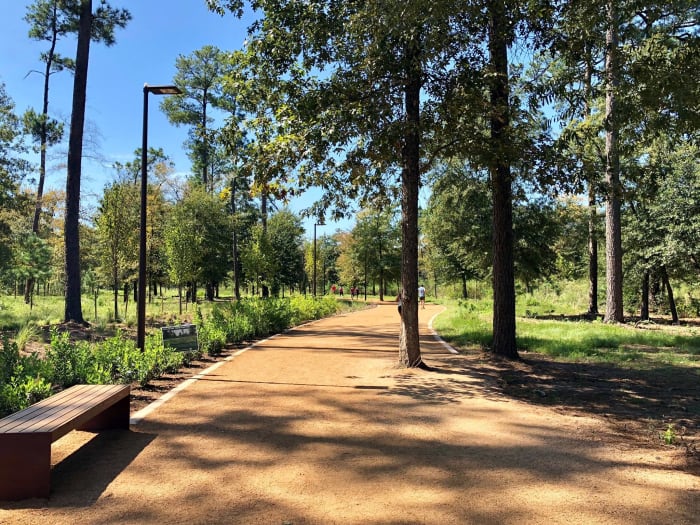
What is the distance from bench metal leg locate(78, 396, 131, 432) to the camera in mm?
4859

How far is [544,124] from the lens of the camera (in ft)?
26.9

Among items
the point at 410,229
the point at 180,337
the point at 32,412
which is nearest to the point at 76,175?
the point at 180,337

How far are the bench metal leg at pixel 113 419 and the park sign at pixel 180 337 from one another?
3362 millimetres

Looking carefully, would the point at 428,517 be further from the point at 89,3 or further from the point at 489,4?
A: the point at 89,3

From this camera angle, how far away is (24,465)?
3326 millimetres

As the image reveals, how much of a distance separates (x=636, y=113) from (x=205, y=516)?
7.61 metres

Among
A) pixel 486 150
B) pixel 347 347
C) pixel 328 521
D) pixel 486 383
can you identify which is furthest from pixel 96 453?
pixel 347 347

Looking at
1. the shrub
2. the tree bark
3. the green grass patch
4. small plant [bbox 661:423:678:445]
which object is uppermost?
the tree bark

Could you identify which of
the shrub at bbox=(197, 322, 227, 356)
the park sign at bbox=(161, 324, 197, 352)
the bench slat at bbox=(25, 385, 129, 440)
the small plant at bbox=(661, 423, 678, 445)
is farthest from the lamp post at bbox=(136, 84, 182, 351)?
the small plant at bbox=(661, 423, 678, 445)

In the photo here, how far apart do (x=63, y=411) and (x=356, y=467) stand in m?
2.40

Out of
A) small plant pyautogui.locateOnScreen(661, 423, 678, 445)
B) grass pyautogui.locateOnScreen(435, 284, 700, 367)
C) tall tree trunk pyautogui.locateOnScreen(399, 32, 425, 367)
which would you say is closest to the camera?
small plant pyautogui.locateOnScreen(661, 423, 678, 445)

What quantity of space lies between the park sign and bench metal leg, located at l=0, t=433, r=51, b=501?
16.3 feet

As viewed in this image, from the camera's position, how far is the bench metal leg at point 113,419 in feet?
15.9

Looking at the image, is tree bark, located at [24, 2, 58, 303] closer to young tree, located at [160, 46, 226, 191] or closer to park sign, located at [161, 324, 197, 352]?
young tree, located at [160, 46, 226, 191]
